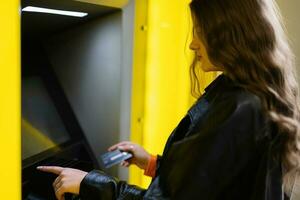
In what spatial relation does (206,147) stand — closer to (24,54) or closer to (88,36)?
(88,36)

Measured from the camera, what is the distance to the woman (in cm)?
103

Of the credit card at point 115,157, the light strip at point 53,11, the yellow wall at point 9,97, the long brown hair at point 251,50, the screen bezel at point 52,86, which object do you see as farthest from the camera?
the screen bezel at point 52,86

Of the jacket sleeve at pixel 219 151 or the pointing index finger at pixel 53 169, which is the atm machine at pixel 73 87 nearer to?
the pointing index finger at pixel 53 169

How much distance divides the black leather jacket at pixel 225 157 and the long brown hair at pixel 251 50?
0.04 meters

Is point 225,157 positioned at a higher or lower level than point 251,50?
lower

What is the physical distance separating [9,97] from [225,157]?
0.54 metres

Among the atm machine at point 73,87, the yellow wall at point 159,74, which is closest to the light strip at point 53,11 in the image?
the atm machine at point 73,87

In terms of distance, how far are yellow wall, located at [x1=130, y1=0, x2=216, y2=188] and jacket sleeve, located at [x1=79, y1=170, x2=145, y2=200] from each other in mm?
496

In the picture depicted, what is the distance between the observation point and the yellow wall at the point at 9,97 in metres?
0.95

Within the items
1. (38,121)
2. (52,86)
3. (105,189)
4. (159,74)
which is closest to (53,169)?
(105,189)

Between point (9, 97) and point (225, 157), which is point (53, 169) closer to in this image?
point (9, 97)

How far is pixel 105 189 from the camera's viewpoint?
3.77 ft

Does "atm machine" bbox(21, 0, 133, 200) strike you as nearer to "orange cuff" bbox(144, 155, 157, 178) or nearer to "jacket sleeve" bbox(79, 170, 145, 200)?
"orange cuff" bbox(144, 155, 157, 178)

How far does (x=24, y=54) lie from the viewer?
1.58 m
